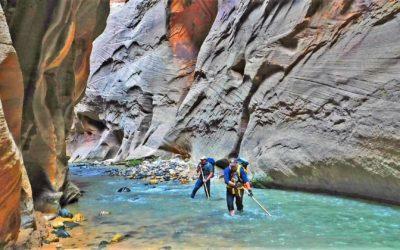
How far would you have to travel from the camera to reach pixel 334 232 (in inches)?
311

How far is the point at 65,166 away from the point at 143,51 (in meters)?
21.1

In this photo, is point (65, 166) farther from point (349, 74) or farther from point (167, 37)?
point (167, 37)

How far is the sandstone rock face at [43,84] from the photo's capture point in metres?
9.19

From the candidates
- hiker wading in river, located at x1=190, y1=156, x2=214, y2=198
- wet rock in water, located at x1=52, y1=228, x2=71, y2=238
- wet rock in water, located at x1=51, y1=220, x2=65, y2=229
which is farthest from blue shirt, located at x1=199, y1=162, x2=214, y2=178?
wet rock in water, located at x1=52, y1=228, x2=71, y2=238

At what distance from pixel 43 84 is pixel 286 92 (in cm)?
820

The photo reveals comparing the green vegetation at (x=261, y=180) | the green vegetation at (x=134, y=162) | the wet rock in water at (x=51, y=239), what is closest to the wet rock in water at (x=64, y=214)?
the wet rock in water at (x=51, y=239)

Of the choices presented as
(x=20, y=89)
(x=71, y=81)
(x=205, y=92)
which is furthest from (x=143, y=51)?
(x=20, y=89)

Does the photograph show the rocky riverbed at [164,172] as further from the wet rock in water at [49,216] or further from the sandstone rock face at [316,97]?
the wet rock in water at [49,216]

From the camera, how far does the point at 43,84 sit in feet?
35.6

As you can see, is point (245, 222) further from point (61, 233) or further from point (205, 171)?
point (205, 171)

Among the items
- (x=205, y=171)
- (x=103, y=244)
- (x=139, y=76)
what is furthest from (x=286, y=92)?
(x=139, y=76)

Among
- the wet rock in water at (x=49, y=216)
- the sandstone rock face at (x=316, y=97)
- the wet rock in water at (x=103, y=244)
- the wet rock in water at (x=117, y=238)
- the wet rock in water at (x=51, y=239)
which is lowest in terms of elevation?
the wet rock in water at (x=51, y=239)

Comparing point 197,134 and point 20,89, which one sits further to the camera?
point 197,134

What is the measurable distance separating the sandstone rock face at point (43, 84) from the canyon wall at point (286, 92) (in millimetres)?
7219
